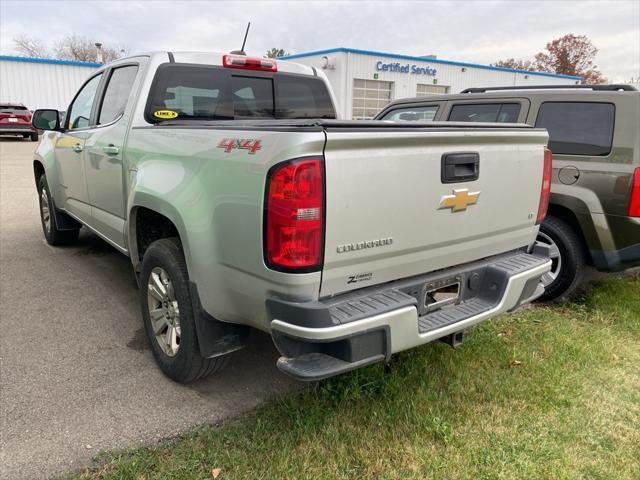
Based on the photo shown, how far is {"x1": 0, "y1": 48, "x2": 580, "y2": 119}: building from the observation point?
27.3 metres

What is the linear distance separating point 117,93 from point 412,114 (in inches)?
128

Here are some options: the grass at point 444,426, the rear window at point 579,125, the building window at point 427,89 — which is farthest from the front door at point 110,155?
the building window at point 427,89

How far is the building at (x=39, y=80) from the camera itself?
29125 millimetres

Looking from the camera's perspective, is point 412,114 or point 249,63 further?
point 412,114

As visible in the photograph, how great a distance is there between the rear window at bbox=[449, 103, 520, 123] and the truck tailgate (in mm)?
2161

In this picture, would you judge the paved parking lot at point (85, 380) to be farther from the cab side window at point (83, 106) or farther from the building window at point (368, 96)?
the building window at point (368, 96)

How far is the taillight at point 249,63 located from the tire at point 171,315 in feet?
5.39

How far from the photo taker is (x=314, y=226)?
6.91 ft

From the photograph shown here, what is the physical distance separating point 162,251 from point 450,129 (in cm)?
172

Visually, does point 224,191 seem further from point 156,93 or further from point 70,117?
point 70,117

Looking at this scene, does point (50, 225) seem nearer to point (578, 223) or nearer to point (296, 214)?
point (296, 214)

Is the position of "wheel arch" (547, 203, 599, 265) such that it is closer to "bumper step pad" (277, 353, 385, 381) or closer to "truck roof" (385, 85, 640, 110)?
"truck roof" (385, 85, 640, 110)

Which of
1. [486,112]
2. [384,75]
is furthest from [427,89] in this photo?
[486,112]

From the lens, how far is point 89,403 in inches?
118
